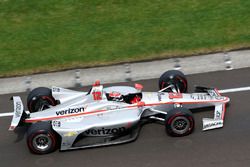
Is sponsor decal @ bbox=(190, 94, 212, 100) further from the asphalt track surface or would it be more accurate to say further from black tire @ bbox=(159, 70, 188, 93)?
black tire @ bbox=(159, 70, 188, 93)

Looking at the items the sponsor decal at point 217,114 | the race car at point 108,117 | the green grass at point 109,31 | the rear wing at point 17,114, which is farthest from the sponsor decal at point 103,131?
the green grass at point 109,31

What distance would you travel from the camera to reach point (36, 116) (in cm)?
991

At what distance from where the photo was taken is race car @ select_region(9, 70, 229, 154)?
31.0 feet

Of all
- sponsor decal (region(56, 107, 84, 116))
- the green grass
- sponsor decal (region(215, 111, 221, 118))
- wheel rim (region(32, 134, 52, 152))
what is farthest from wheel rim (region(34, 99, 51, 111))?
sponsor decal (region(215, 111, 221, 118))

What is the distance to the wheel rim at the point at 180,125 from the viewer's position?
9.45 meters

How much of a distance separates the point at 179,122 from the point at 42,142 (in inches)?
105

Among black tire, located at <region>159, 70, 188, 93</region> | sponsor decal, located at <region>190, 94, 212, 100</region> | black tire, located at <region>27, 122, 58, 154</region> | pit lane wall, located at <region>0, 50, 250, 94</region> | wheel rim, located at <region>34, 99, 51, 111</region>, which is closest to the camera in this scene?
black tire, located at <region>27, 122, 58, 154</region>

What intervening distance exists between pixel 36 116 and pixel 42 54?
4.14m

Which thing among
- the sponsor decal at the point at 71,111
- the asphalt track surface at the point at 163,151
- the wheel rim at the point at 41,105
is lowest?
the asphalt track surface at the point at 163,151

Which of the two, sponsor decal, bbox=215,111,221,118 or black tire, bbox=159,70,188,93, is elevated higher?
black tire, bbox=159,70,188,93

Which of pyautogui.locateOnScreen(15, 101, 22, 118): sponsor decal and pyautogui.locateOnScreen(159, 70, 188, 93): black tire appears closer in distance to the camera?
pyautogui.locateOnScreen(15, 101, 22, 118): sponsor decal

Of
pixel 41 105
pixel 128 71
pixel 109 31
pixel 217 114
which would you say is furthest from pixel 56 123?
pixel 109 31

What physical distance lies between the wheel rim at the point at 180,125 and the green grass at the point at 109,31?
3.70 metres

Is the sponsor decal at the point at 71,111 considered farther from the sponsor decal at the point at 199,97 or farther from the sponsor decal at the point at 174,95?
the sponsor decal at the point at 199,97
